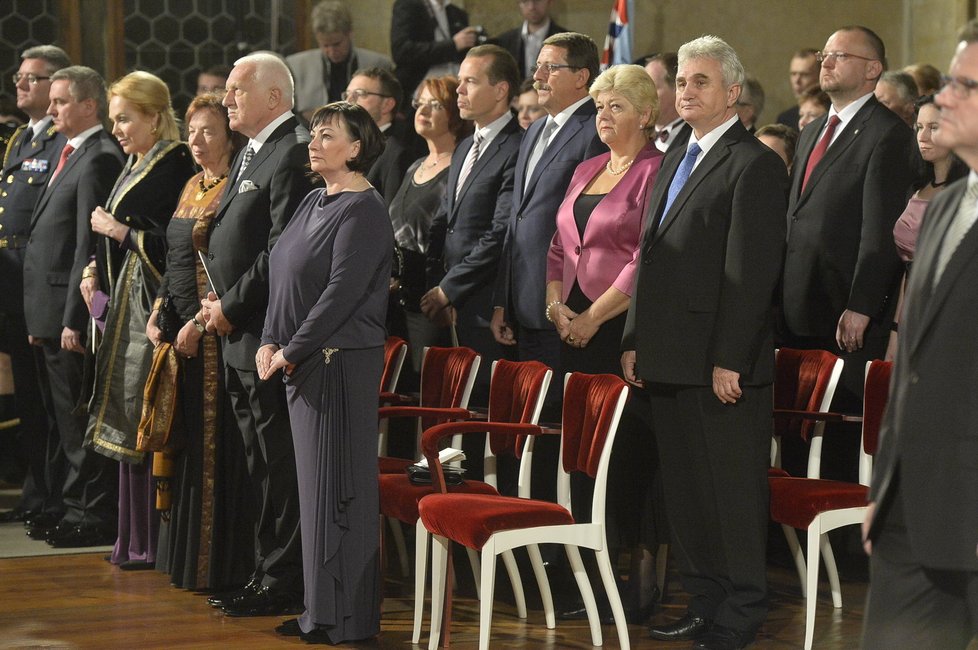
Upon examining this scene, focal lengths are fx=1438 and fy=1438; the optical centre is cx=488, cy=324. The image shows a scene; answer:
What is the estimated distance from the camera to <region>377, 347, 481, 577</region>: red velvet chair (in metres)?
4.62

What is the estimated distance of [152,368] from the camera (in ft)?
16.5

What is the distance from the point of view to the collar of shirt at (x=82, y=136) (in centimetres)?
611

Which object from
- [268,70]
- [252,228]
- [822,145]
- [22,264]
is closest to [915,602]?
[252,228]

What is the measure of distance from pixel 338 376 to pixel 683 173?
3.89 feet

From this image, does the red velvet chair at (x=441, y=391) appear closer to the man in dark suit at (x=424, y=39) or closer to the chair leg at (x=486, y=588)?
the chair leg at (x=486, y=588)

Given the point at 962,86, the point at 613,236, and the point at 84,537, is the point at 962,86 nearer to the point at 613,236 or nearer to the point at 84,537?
the point at 613,236

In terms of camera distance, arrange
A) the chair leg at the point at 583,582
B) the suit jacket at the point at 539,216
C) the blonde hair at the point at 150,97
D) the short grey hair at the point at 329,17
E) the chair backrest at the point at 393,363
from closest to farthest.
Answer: the chair leg at the point at 583,582, the suit jacket at the point at 539,216, the chair backrest at the point at 393,363, the blonde hair at the point at 150,97, the short grey hair at the point at 329,17

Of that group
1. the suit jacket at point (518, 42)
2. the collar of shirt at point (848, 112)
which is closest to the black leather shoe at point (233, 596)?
the collar of shirt at point (848, 112)

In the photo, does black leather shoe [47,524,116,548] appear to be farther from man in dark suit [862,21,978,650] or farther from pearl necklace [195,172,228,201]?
man in dark suit [862,21,978,650]

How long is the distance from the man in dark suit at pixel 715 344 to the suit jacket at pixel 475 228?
111cm

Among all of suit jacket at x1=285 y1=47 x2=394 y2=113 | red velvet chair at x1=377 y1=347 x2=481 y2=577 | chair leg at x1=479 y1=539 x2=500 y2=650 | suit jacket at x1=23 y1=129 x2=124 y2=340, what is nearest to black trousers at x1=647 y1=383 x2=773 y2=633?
chair leg at x1=479 y1=539 x2=500 y2=650

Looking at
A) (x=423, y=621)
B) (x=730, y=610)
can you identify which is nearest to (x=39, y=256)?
(x=423, y=621)

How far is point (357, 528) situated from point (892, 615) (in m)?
2.05

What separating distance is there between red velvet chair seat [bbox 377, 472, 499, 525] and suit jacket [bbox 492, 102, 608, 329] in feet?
2.67
